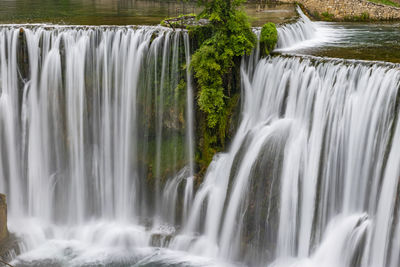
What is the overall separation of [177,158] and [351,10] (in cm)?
1419

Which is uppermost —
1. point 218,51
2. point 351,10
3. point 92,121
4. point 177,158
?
point 351,10

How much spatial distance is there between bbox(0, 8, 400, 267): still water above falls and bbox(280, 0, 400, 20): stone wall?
6.76m

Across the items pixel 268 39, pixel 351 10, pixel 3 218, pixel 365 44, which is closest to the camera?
pixel 3 218

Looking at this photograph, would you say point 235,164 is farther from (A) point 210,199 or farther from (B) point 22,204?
(B) point 22,204

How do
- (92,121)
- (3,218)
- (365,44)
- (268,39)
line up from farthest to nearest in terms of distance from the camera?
(365,44) < (92,121) < (268,39) < (3,218)

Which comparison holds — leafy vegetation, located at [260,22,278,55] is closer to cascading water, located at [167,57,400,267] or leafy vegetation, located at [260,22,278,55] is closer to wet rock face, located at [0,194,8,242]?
cascading water, located at [167,57,400,267]

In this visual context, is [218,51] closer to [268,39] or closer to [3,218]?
[268,39]

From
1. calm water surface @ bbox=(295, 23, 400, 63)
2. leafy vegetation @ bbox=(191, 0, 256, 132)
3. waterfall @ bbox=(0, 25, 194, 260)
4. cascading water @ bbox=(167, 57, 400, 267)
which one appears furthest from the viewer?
waterfall @ bbox=(0, 25, 194, 260)

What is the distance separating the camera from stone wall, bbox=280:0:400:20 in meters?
24.1

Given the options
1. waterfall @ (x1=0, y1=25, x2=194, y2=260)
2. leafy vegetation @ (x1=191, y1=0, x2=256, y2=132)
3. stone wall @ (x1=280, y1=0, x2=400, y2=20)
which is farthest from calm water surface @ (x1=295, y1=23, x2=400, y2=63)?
waterfall @ (x1=0, y1=25, x2=194, y2=260)

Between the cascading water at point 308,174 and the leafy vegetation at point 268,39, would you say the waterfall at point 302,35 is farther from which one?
the cascading water at point 308,174

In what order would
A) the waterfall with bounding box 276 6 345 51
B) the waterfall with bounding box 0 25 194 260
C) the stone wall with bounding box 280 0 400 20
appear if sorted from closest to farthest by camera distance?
the waterfall with bounding box 0 25 194 260, the waterfall with bounding box 276 6 345 51, the stone wall with bounding box 280 0 400 20

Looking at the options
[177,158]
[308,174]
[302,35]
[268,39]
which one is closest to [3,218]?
[177,158]

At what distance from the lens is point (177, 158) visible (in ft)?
54.7
